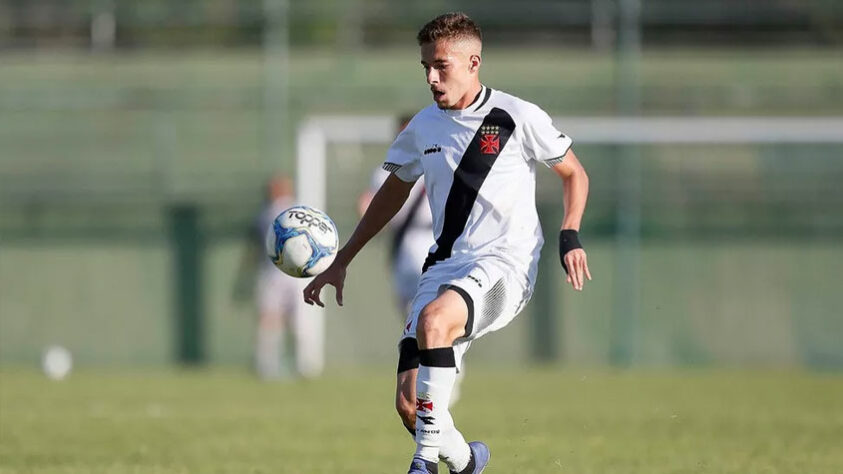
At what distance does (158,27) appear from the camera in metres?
22.4

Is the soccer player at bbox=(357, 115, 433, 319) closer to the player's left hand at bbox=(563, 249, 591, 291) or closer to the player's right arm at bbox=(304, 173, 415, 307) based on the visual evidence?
the player's right arm at bbox=(304, 173, 415, 307)

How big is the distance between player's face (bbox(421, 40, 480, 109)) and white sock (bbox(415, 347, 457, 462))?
115 cm

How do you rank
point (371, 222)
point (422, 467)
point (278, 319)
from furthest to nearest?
point (278, 319)
point (371, 222)
point (422, 467)

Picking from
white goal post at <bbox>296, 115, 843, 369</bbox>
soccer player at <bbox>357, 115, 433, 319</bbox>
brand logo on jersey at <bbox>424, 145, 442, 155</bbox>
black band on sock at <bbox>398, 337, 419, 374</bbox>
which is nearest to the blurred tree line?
white goal post at <bbox>296, 115, 843, 369</bbox>

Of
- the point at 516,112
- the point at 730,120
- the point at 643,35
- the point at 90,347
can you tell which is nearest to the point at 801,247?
the point at 730,120

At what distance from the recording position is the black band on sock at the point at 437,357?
598 cm

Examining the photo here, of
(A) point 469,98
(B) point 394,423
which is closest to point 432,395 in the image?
(A) point 469,98

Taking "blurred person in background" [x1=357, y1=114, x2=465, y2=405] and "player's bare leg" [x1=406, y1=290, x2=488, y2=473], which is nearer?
"player's bare leg" [x1=406, y1=290, x2=488, y2=473]

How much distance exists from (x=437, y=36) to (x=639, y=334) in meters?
13.2

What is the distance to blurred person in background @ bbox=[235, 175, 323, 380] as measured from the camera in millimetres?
17438

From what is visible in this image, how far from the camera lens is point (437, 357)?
598cm

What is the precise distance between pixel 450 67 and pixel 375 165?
12.8 m

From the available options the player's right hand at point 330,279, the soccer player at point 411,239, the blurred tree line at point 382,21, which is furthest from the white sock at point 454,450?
the blurred tree line at point 382,21

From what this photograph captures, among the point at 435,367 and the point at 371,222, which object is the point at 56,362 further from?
the point at 435,367
